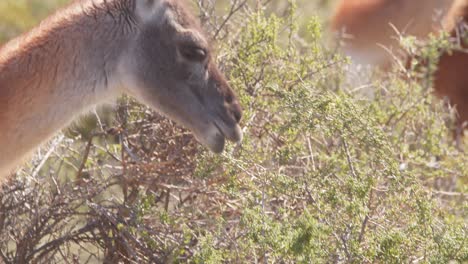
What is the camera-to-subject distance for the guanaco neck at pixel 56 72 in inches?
176

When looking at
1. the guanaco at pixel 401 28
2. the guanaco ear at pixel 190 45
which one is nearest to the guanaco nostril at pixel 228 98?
the guanaco ear at pixel 190 45

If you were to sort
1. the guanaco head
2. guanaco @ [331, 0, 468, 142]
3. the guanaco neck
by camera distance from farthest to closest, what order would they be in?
guanaco @ [331, 0, 468, 142]
the guanaco head
the guanaco neck

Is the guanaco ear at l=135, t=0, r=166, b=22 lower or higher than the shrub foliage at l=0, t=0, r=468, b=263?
higher

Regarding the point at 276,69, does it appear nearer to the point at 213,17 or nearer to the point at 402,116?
the point at 213,17

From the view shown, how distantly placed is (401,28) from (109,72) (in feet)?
13.8

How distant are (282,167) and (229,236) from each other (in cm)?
51

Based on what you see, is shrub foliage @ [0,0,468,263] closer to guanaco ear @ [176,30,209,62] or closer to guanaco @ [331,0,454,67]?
guanaco ear @ [176,30,209,62]

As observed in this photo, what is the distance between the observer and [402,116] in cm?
594

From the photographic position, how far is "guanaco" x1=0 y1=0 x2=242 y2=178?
4.50 metres

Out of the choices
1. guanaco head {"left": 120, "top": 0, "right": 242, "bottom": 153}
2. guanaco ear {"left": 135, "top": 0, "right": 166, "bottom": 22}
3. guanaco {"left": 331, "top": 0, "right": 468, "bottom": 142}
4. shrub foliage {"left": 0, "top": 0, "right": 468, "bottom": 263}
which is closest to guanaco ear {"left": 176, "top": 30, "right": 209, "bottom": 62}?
guanaco head {"left": 120, "top": 0, "right": 242, "bottom": 153}

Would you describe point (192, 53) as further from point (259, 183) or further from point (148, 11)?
point (259, 183)

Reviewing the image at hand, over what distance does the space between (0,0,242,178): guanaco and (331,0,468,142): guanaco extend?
3.42m

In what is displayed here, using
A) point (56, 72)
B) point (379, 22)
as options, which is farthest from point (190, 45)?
point (379, 22)

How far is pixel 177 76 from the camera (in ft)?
15.9
